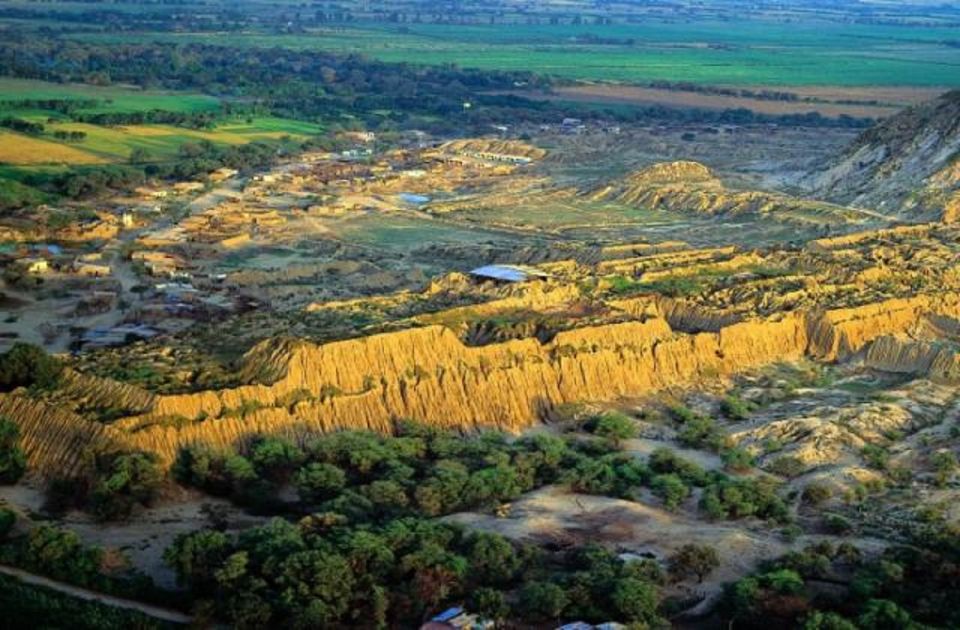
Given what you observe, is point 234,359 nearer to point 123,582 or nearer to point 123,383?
point 123,383

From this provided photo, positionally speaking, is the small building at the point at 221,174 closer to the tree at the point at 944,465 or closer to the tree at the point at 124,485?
the tree at the point at 124,485

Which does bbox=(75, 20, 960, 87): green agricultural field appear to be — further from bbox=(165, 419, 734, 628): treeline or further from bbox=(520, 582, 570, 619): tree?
bbox=(520, 582, 570, 619): tree

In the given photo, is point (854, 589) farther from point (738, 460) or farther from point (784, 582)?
point (738, 460)

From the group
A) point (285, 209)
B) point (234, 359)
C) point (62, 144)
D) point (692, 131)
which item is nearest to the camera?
point (234, 359)

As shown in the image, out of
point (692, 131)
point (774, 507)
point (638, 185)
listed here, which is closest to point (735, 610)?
A: point (774, 507)

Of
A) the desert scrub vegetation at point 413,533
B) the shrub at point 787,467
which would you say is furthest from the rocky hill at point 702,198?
the desert scrub vegetation at point 413,533

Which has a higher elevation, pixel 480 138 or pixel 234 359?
pixel 234 359

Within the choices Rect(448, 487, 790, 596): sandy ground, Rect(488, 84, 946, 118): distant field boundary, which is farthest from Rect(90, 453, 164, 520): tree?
Rect(488, 84, 946, 118): distant field boundary
